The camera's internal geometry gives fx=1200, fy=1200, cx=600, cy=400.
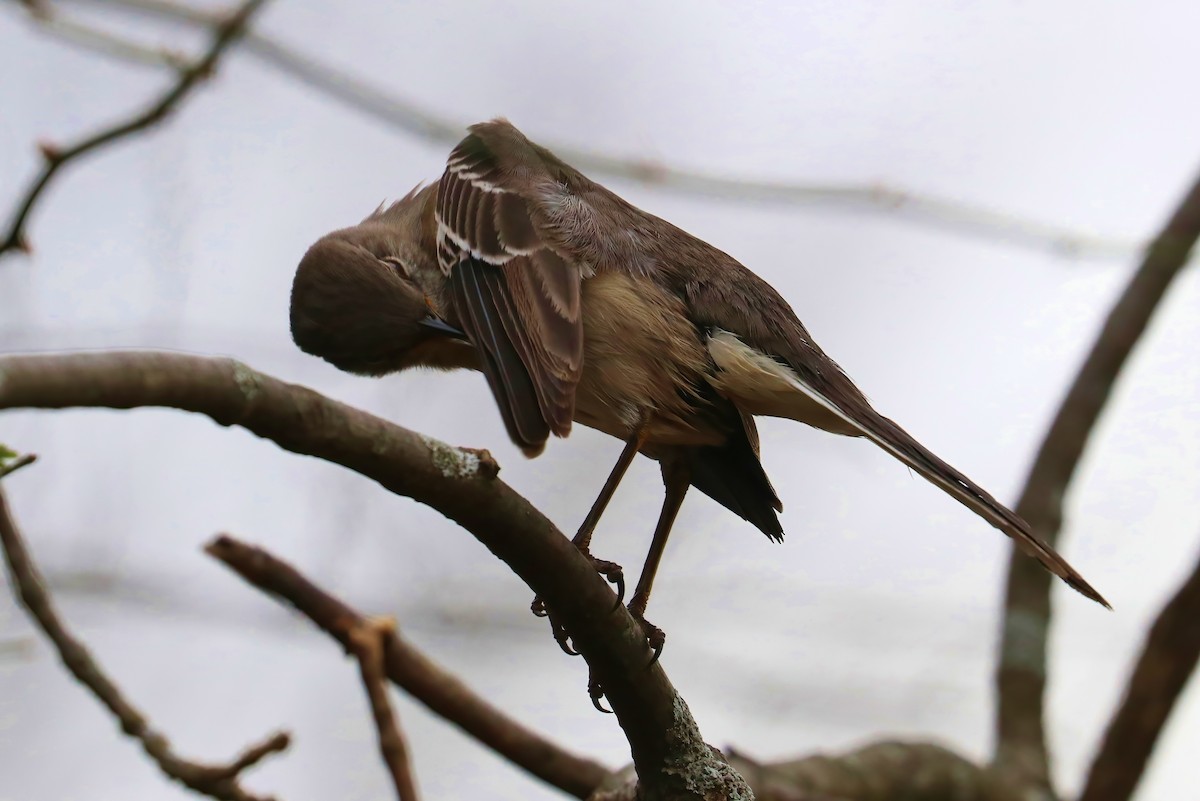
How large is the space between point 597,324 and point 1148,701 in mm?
2576

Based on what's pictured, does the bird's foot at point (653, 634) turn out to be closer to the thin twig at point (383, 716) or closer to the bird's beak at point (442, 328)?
the bird's beak at point (442, 328)

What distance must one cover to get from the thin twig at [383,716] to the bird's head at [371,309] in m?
1.47

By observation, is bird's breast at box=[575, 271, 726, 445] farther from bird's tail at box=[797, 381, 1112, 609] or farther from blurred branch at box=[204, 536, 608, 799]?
blurred branch at box=[204, 536, 608, 799]

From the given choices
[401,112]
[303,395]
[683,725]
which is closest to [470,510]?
[303,395]

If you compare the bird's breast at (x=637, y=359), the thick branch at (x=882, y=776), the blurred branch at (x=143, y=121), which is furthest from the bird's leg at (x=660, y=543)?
the blurred branch at (x=143, y=121)

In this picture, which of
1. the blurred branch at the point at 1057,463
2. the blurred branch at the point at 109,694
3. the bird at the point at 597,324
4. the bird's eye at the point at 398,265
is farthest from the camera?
the blurred branch at the point at 1057,463

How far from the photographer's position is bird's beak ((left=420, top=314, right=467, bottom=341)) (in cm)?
325

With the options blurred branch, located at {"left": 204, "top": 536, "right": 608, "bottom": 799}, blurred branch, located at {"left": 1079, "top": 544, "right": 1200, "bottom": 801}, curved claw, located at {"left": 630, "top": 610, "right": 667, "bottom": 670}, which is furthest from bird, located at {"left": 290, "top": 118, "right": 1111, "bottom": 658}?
blurred branch, located at {"left": 1079, "top": 544, "right": 1200, "bottom": 801}

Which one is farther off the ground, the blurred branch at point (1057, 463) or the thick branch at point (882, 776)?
the blurred branch at point (1057, 463)

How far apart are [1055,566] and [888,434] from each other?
532 millimetres

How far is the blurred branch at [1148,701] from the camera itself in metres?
4.21

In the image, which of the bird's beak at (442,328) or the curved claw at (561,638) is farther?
the bird's beak at (442,328)

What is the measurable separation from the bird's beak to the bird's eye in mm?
280

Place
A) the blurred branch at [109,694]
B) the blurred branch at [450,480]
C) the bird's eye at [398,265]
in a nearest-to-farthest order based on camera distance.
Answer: the blurred branch at [450,480] < the blurred branch at [109,694] < the bird's eye at [398,265]
